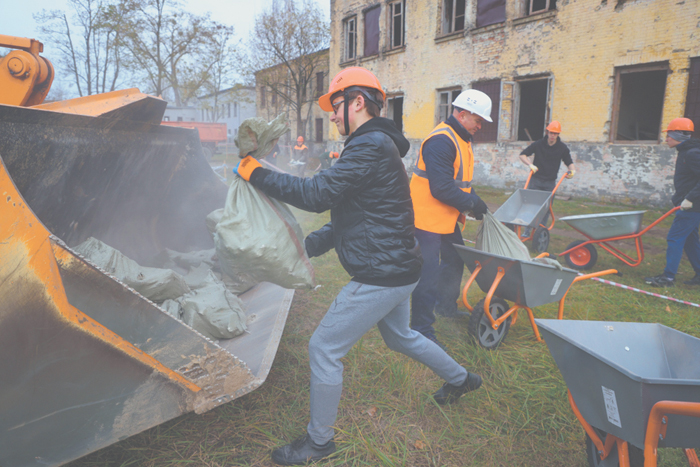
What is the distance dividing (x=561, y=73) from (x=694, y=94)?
3023mm

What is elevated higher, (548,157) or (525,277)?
(548,157)

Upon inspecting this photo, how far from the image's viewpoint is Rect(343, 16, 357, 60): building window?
18.3m

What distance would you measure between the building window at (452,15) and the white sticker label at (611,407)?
1457 centimetres

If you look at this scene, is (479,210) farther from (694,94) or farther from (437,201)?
(694,94)

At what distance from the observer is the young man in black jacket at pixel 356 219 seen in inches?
72.0

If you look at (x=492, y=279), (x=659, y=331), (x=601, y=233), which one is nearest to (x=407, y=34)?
(x=601, y=233)

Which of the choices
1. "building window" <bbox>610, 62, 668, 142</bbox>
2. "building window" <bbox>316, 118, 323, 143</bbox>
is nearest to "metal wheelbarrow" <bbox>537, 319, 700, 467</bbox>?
"building window" <bbox>610, 62, 668, 142</bbox>

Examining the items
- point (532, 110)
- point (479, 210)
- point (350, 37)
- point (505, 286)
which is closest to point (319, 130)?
point (350, 37)

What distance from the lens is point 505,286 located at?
307 cm

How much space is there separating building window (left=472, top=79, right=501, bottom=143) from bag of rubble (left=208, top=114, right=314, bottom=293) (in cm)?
1189

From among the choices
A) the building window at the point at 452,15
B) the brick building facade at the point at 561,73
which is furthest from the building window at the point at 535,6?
the building window at the point at 452,15

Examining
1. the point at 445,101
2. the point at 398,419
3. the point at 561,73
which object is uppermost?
the point at 561,73

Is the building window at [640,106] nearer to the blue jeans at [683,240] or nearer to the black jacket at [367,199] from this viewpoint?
the blue jeans at [683,240]

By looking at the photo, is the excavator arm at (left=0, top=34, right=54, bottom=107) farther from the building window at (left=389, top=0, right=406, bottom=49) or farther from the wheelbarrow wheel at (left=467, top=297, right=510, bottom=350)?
the building window at (left=389, top=0, right=406, bottom=49)
